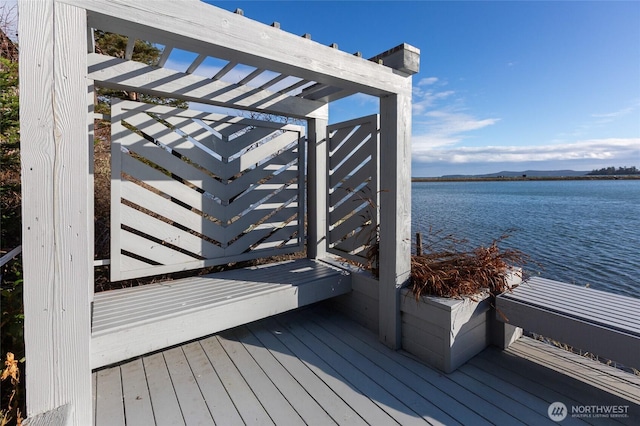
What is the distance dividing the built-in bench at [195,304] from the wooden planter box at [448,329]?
684 millimetres

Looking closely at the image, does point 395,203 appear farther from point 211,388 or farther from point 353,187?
point 211,388

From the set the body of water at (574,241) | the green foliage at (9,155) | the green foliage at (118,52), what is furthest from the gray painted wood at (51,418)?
the green foliage at (118,52)

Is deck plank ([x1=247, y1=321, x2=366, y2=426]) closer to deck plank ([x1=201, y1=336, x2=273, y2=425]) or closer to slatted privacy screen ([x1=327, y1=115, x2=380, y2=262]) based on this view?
deck plank ([x1=201, y1=336, x2=273, y2=425])

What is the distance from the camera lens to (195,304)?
2020mm

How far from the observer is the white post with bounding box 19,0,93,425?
0.99 metres

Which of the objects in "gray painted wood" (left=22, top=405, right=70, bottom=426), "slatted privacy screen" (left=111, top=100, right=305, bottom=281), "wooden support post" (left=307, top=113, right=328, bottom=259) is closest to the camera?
"gray painted wood" (left=22, top=405, right=70, bottom=426)

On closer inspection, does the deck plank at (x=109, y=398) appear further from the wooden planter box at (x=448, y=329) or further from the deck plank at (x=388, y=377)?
the wooden planter box at (x=448, y=329)

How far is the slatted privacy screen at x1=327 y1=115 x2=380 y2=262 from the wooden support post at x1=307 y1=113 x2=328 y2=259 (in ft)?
0.53

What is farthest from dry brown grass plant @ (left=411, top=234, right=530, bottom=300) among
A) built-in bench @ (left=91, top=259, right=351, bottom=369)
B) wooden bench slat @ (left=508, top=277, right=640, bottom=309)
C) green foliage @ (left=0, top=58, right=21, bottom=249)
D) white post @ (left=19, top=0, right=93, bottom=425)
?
green foliage @ (left=0, top=58, right=21, bottom=249)

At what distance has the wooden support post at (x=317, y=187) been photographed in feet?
10.6

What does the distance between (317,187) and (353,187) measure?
55 cm

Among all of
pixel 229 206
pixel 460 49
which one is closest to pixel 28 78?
pixel 229 206

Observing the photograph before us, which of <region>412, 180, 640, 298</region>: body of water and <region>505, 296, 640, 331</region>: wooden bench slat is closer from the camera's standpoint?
<region>505, 296, 640, 331</region>: wooden bench slat

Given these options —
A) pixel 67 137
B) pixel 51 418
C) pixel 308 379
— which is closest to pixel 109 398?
pixel 51 418
